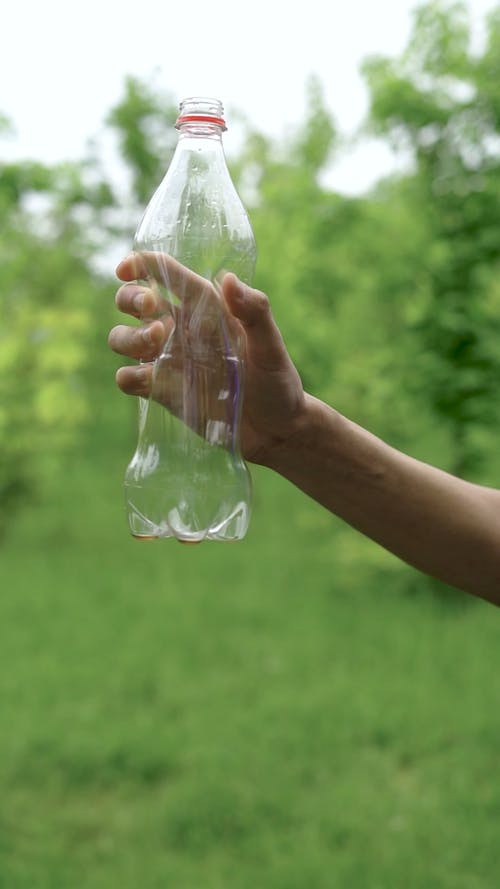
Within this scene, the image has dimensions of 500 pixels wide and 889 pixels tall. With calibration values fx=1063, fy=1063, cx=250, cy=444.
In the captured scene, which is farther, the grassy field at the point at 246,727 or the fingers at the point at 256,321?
the grassy field at the point at 246,727

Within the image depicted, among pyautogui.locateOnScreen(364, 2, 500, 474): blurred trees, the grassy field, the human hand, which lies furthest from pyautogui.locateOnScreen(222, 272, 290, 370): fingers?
pyautogui.locateOnScreen(364, 2, 500, 474): blurred trees

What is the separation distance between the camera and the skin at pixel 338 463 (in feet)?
6.28

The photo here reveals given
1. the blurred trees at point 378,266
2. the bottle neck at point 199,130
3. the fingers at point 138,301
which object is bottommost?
the blurred trees at point 378,266

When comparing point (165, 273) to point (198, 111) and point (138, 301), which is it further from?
point (198, 111)

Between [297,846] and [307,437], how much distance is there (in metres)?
3.50

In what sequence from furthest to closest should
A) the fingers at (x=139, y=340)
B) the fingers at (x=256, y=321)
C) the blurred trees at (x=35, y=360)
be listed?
1. the blurred trees at (x=35, y=360)
2. the fingers at (x=139, y=340)
3. the fingers at (x=256, y=321)

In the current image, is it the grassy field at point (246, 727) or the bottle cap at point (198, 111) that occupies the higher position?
the bottle cap at point (198, 111)

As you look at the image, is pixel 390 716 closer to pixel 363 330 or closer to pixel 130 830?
pixel 130 830

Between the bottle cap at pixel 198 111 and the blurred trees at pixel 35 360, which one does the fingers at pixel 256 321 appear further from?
the blurred trees at pixel 35 360

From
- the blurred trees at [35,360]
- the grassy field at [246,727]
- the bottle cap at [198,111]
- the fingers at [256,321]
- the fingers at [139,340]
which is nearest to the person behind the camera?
the fingers at [256,321]

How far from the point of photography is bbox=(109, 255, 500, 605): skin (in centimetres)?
191

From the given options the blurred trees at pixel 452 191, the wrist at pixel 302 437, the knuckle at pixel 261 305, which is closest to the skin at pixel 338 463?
the wrist at pixel 302 437

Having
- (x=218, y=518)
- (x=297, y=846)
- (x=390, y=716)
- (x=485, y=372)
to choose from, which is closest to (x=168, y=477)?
(x=218, y=518)

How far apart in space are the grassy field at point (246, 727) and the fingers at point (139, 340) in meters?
3.42
